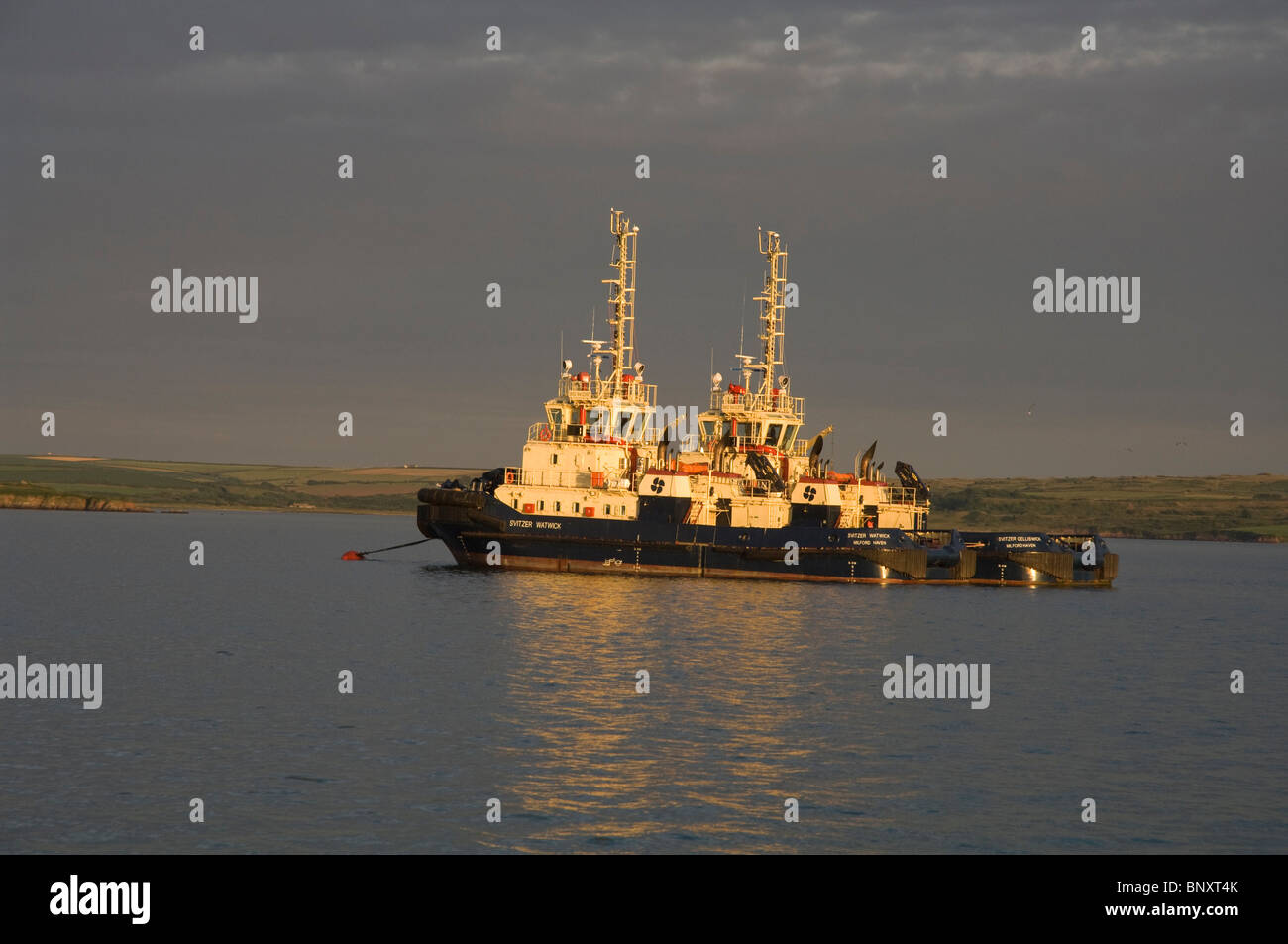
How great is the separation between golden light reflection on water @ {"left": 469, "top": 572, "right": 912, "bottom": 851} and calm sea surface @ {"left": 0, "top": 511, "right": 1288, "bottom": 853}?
0.37 ft

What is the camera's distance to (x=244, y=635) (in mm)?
50031

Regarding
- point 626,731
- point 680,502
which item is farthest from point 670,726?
point 680,502

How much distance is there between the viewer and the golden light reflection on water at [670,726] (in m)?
23.2

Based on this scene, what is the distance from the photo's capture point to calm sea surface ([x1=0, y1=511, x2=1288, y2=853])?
899 inches

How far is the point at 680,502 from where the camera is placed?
69.6 meters

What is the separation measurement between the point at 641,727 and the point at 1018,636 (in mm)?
28105

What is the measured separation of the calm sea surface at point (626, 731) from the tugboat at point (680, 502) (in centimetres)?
559

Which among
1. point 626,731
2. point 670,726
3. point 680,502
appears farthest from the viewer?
point 680,502

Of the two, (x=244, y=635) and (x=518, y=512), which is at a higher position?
(x=518, y=512)

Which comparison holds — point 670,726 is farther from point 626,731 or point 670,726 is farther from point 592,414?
point 592,414

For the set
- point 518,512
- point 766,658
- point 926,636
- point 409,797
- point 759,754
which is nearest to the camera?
point 409,797

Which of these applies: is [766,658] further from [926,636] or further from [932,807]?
[932,807]

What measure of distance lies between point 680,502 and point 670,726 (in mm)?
38224
